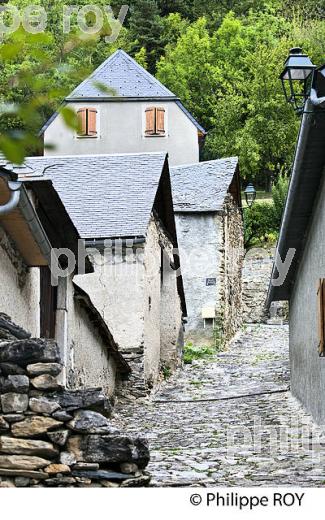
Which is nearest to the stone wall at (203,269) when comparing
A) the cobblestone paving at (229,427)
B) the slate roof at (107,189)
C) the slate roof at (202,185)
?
the slate roof at (202,185)

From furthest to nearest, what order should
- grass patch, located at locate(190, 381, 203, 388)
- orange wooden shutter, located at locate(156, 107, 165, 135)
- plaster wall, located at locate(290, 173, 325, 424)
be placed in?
orange wooden shutter, located at locate(156, 107, 165, 135), grass patch, located at locate(190, 381, 203, 388), plaster wall, located at locate(290, 173, 325, 424)

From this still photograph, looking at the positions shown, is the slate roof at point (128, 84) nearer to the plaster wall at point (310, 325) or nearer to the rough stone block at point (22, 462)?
the plaster wall at point (310, 325)

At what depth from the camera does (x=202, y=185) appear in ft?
73.1

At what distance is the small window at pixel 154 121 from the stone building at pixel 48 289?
14.7 meters

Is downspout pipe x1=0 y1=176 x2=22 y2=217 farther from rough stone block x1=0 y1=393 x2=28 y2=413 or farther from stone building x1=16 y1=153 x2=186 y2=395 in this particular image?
stone building x1=16 y1=153 x2=186 y2=395

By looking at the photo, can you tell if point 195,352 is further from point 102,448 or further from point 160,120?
point 102,448

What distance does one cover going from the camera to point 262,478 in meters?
6.39

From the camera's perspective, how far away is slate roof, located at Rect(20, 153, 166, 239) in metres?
13.9

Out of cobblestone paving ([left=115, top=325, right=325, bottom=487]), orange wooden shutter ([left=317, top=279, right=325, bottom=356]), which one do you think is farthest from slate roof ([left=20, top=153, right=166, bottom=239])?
orange wooden shutter ([left=317, top=279, right=325, bottom=356])

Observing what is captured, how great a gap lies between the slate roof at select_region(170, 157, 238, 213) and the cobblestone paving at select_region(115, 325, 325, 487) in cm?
434

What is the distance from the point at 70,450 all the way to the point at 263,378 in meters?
10.4

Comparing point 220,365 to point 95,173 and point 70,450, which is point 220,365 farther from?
point 70,450

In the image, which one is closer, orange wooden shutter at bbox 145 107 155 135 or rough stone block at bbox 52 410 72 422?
rough stone block at bbox 52 410 72 422

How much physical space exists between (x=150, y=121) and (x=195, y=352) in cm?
978
